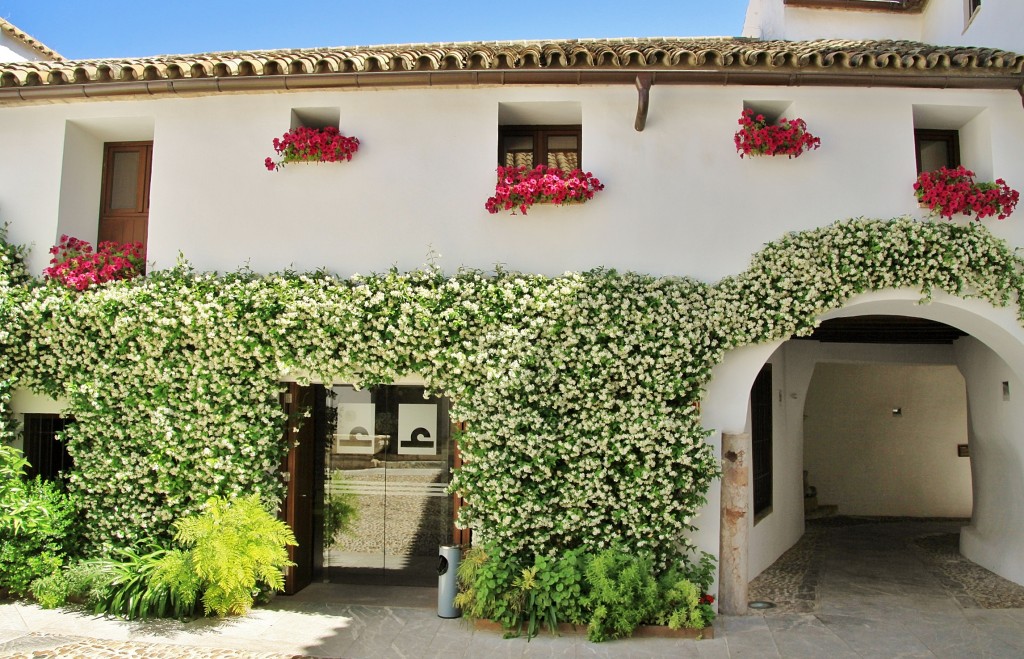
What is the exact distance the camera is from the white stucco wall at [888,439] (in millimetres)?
13672

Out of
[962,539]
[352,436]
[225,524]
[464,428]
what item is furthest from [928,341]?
[225,524]

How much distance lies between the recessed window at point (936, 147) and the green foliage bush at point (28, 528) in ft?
32.3

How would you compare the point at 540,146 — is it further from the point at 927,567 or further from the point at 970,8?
the point at 927,567

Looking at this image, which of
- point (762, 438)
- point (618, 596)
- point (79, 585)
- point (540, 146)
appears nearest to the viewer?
point (618, 596)

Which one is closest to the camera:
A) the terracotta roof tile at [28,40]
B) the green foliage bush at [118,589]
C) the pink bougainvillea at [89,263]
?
the green foliage bush at [118,589]

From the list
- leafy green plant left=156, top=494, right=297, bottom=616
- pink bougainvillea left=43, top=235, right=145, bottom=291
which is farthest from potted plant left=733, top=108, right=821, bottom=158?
pink bougainvillea left=43, top=235, right=145, bottom=291

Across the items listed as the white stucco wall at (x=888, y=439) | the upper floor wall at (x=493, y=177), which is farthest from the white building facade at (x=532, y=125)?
the white stucco wall at (x=888, y=439)

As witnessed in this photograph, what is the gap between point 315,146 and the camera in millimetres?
7570

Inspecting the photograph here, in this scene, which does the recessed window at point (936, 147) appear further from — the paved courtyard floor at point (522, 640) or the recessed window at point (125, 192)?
the recessed window at point (125, 192)

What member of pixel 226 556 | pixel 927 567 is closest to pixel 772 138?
pixel 927 567

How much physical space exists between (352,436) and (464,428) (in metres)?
1.56

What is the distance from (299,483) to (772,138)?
20.3ft

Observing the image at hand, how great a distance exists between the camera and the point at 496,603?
6.72 meters

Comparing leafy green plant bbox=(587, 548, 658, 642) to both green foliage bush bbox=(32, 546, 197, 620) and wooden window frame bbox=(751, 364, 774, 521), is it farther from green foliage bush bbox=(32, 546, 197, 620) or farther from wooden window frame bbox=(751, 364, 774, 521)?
green foliage bush bbox=(32, 546, 197, 620)
